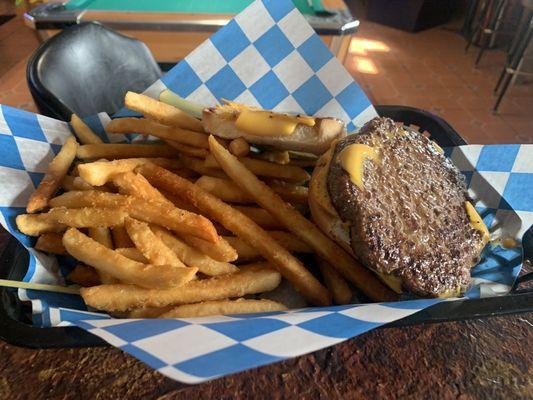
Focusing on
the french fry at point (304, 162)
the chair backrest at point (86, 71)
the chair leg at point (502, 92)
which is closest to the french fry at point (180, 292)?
the french fry at point (304, 162)

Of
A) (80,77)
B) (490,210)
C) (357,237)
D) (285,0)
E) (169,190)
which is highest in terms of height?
(285,0)

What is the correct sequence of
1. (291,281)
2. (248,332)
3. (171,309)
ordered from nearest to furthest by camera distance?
(248,332) < (171,309) < (291,281)

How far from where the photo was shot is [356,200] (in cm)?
111

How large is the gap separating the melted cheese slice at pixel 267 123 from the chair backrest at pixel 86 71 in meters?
0.80

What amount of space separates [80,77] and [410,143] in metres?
1.61

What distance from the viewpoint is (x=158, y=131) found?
1393 mm

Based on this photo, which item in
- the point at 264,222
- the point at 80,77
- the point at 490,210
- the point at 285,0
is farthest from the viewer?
the point at 80,77

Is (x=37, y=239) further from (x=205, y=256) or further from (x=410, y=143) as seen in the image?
(x=410, y=143)

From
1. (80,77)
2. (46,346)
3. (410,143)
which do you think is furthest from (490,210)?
(80,77)

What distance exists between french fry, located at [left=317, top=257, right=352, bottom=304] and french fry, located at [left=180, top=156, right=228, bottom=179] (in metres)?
0.43

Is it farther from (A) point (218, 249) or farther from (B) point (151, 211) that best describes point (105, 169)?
(A) point (218, 249)

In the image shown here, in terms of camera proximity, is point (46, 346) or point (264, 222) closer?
point (46, 346)

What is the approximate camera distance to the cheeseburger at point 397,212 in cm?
110

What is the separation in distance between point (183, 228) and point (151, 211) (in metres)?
0.11
